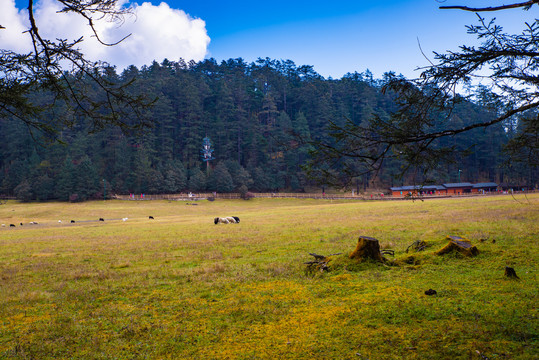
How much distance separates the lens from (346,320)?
5.50 metres

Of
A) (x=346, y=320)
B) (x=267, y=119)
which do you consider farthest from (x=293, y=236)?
(x=267, y=119)

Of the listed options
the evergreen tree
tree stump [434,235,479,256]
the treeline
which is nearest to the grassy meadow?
tree stump [434,235,479,256]

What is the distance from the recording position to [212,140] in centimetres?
9744

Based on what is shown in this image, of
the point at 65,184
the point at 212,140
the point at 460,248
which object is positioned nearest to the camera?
the point at 460,248

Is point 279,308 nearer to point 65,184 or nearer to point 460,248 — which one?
point 460,248

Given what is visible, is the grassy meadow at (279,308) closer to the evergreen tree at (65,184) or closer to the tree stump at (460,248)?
the tree stump at (460,248)

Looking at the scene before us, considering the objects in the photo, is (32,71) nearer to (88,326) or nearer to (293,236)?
(88,326)

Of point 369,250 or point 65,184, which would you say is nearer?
point 369,250

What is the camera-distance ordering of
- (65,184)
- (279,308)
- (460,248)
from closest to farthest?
(279,308)
(460,248)
(65,184)

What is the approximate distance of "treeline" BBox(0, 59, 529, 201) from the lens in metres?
76.4

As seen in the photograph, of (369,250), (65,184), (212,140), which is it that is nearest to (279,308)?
(369,250)

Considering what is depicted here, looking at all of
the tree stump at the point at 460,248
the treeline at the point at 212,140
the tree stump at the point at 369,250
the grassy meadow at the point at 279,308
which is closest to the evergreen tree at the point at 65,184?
the treeline at the point at 212,140

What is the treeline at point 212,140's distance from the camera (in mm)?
76438

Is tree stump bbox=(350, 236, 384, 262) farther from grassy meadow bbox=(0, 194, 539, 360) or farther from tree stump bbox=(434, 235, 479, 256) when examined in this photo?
tree stump bbox=(434, 235, 479, 256)
